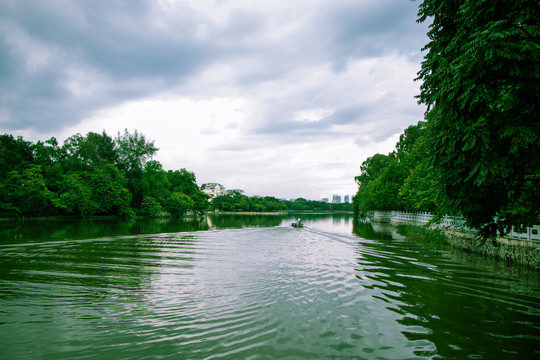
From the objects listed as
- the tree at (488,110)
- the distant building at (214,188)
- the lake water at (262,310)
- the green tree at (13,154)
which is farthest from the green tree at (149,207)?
the distant building at (214,188)

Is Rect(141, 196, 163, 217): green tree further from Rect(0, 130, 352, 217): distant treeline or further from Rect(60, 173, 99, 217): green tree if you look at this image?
Rect(60, 173, 99, 217): green tree

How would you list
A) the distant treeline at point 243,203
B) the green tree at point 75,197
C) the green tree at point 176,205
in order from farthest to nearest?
the distant treeline at point 243,203
the green tree at point 176,205
the green tree at point 75,197

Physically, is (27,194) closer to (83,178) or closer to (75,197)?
(75,197)

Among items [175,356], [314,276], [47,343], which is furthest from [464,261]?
[47,343]

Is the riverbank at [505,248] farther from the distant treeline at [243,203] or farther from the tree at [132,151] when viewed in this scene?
the distant treeline at [243,203]

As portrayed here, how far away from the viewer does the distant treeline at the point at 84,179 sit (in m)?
43.5

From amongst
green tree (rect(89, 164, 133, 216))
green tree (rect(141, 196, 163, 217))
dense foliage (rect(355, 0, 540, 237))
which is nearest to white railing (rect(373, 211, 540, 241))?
dense foliage (rect(355, 0, 540, 237))

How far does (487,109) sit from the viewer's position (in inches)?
241

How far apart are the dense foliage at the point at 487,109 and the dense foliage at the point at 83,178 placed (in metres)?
53.2

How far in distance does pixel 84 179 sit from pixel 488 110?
6194cm

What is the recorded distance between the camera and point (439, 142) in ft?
21.9

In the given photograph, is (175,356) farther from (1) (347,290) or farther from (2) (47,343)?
(1) (347,290)

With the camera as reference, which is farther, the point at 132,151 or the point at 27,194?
the point at 132,151

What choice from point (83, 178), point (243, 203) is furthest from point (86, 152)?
point (243, 203)
